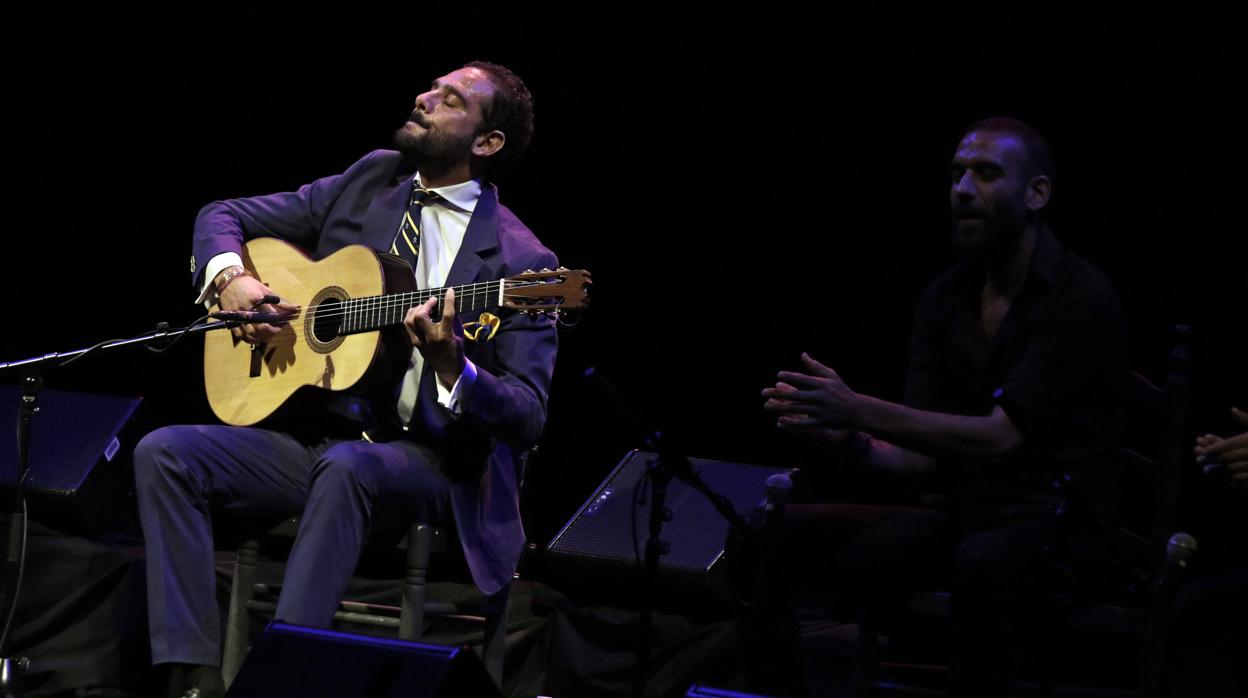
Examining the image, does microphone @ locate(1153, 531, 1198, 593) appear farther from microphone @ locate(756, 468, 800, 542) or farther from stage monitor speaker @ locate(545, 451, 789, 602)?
stage monitor speaker @ locate(545, 451, 789, 602)

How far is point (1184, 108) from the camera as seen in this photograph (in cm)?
401

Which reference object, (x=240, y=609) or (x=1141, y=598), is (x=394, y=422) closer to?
(x=240, y=609)

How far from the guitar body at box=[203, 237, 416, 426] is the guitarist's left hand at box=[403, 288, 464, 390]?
0.22 metres

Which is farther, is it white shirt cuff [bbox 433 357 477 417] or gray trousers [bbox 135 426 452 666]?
white shirt cuff [bbox 433 357 477 417]

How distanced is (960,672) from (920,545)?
41cm

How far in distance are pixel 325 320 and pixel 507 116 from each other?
0.93 metres

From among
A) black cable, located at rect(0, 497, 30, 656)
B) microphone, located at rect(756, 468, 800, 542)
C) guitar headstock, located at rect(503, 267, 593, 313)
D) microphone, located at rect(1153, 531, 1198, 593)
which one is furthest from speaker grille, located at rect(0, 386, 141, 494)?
microphone, located at rect(1153, 531, 1198, 593)

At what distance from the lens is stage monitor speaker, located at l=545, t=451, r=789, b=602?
4.14 m

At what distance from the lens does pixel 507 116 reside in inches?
164

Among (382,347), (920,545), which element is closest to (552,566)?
(382,347)

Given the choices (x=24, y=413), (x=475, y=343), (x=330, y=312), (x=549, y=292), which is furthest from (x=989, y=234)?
(x=24, y=413)

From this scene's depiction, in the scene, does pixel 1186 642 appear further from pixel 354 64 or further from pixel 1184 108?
pixel 354 64

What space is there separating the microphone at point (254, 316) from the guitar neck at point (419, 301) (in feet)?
0.91

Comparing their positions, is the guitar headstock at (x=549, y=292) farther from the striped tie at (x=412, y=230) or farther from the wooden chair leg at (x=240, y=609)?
the wooden chair leg at (x=240, y=609)
